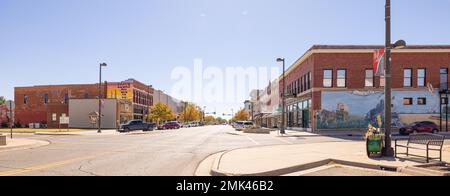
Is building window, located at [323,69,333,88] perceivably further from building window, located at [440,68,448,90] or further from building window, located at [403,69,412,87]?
building window, located at [440,68,448,90]

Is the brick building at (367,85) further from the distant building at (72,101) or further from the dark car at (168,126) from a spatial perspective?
the distant building at (72,101)

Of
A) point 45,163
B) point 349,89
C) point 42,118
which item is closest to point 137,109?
point 42,118

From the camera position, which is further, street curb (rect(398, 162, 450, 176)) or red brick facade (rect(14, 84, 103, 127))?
red brick facade (rect(14, 84, 103, 127))

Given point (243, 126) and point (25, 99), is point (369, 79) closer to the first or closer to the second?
point (243, 126)

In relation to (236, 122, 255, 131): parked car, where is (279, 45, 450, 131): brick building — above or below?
above

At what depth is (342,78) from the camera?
42.5 metres

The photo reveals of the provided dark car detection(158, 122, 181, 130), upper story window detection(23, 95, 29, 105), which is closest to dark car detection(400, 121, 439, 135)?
dark car detection(158, 122, 181, 130)

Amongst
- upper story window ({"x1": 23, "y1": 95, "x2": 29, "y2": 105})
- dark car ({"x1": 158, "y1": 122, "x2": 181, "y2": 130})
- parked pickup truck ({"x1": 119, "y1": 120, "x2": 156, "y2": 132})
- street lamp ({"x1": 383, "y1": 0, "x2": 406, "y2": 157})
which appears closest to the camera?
street lamp ({"x1": 383, "y1": 0, "x2": 406, "y2": 157})

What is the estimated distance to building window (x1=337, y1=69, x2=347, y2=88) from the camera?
1671 inches

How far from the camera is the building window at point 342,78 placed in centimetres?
4244

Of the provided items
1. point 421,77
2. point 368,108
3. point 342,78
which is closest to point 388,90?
point 342,78
